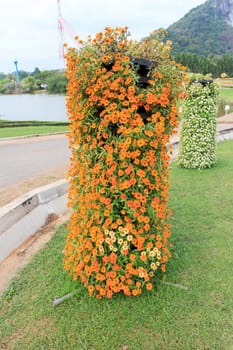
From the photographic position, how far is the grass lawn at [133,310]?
2043 mm

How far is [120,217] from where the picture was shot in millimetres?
2279

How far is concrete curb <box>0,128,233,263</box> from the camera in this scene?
3.30m

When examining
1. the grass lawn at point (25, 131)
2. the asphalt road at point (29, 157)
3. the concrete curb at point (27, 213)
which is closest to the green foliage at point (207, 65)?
the grass lawn at point (25, 131)

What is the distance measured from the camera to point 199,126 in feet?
19.3

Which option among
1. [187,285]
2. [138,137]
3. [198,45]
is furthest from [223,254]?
[198,45]

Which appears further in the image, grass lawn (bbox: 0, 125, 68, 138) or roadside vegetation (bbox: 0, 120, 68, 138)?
roadside vegetation (bbox: 0, 120, 68, 138)

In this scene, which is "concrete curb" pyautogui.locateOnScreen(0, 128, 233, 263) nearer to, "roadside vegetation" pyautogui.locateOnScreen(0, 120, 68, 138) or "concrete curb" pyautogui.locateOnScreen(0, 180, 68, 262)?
"concrete curb" pyautogui.locateOnScreen(0, 180, 68, 262)

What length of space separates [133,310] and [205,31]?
90.1 metres

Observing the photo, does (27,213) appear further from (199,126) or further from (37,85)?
(37,85)

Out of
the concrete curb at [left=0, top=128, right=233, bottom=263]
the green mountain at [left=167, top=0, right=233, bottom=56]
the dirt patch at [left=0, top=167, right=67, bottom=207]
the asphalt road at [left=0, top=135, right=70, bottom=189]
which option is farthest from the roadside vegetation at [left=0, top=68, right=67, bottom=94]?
the concrete curb at [left=0, top=128, right=233, bottom=263]

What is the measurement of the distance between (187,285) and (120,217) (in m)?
0.84

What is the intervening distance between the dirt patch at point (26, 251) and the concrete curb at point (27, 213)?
2.1 inches

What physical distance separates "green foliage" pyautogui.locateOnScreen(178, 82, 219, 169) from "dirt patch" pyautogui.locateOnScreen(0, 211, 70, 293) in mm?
3024

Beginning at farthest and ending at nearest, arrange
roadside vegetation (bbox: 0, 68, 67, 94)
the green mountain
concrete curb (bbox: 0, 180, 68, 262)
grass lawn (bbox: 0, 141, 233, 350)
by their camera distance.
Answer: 1. the green mountain
2. roadside vegetation (bbox: 0, 68, 67, 94)
3. concrete curb (bbox: 0, 180, 68, 262)
4. grass lawn (bbox: 0, 141, 233, 350)
